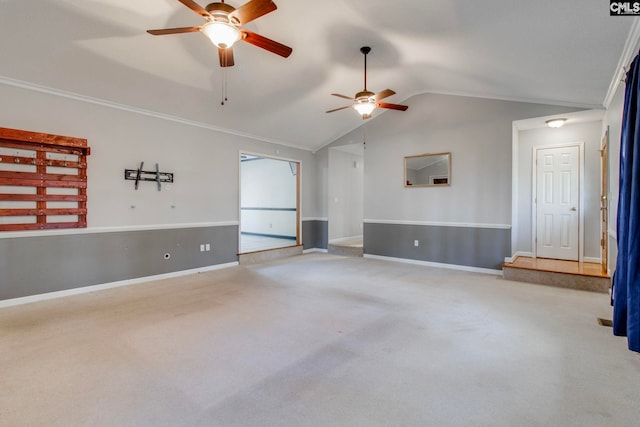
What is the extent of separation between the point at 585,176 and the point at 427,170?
102 inches

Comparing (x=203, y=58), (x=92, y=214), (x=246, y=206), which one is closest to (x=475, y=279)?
(x=203, y=58)

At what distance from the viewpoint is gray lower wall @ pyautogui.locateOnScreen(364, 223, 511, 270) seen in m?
5.44

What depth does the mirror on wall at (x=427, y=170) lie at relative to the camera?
5941mm

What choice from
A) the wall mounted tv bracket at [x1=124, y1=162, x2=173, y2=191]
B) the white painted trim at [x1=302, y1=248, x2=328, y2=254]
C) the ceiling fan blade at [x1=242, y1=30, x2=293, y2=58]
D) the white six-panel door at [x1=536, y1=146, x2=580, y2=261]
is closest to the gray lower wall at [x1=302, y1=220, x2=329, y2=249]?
the white painted trim at [x1=302, y1=248, x2=328, y2=254]

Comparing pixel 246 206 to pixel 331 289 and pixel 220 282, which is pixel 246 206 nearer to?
pixel 220 282

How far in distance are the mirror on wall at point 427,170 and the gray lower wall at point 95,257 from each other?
4.00 metres

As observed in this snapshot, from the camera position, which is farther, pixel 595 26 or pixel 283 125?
pixel 283 125

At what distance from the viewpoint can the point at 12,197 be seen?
145 inches

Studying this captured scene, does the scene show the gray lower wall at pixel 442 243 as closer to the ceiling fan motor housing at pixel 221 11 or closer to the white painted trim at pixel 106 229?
the white painted trim at pixel 106 229

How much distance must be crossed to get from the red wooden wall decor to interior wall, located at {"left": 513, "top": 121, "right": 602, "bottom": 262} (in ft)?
23.0

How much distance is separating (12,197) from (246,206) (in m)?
7.32

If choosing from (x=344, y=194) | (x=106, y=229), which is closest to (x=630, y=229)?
(x=106, y=229)

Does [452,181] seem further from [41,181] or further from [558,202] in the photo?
[41,181]

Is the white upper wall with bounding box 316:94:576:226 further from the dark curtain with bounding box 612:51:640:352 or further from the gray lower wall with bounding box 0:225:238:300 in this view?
the gray lower wall with bounding box 0:225:238:300
